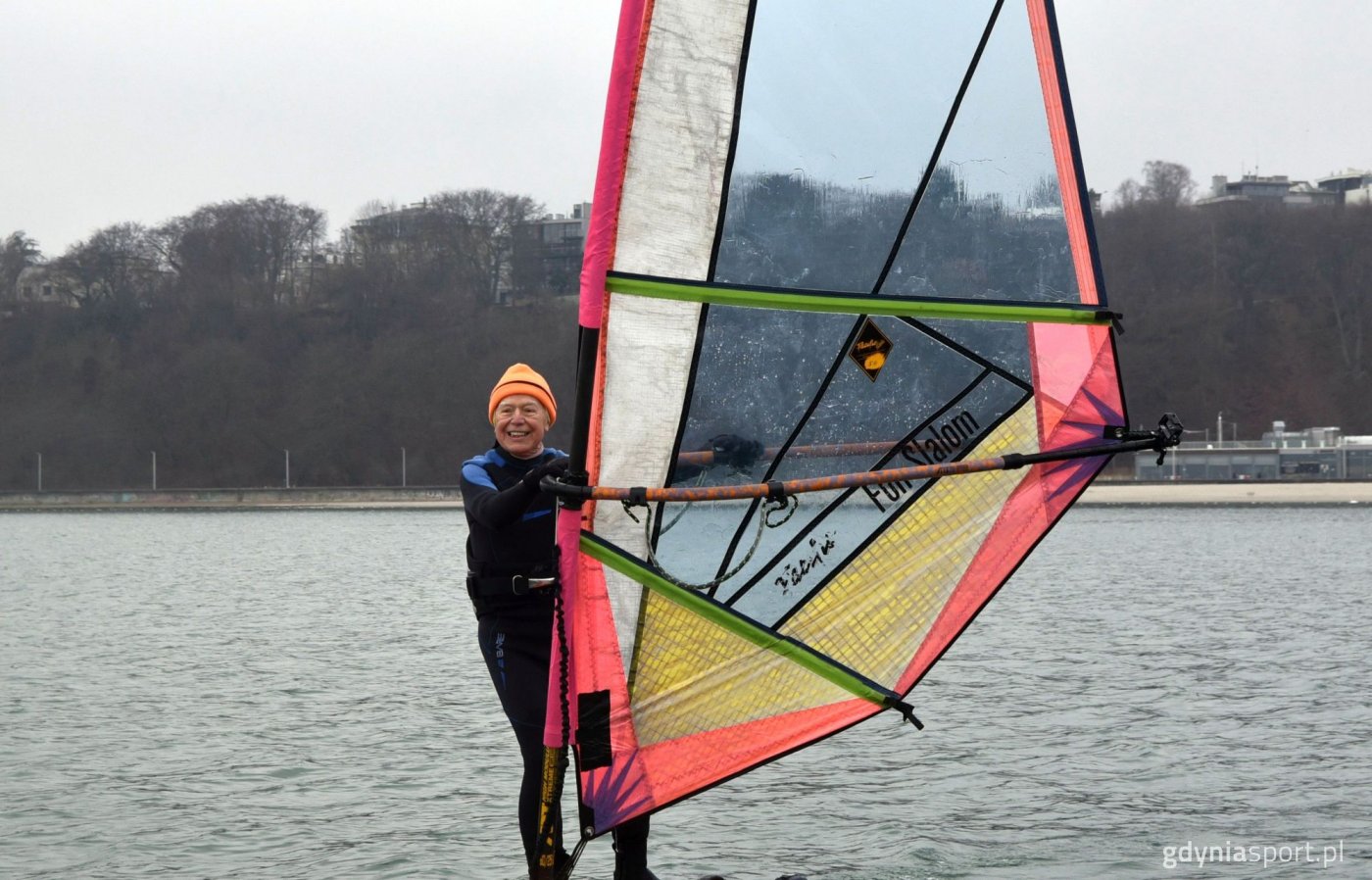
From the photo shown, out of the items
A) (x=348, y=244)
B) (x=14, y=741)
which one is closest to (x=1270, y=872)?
(x=14, y=741)

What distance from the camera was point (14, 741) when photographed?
11.0 metres

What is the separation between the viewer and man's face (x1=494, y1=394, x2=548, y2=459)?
493 cm

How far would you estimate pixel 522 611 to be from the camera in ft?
16.0

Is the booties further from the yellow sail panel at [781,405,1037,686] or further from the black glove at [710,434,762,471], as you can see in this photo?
the black glove at [710,434,762,471]

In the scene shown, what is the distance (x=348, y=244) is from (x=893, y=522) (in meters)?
110

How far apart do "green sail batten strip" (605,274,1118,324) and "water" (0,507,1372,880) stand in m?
2.73

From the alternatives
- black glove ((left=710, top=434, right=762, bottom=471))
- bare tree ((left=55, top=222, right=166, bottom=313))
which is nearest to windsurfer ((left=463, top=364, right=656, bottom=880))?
black glove ((left=710, top=434, right=762, bottom=471))

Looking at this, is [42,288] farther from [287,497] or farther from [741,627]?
[741,627]

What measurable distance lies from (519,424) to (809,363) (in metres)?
0.96

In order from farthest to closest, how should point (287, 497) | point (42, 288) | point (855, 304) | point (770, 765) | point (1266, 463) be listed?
point (42, 288)
point (287, 497)
point (1266, 463)
point (770, 765)
point (855, 304)

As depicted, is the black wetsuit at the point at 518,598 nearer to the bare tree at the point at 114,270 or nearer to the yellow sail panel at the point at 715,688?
the yellow sail panel at the point at 715,688

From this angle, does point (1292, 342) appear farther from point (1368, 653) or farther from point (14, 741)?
point (14, 741)

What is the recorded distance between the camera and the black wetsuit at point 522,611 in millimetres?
4820

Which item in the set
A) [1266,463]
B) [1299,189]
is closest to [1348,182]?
[1299,189]
